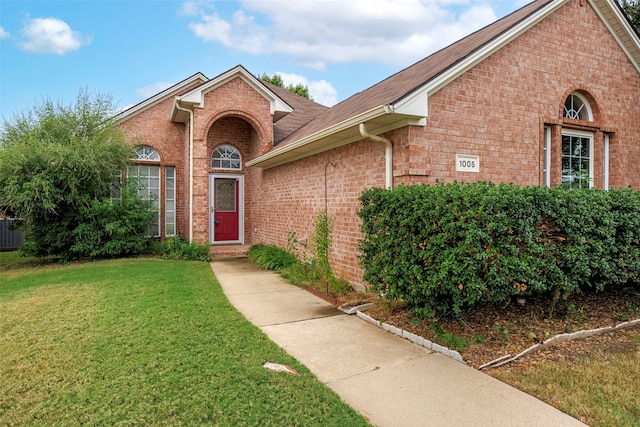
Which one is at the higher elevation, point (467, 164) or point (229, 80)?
point (229, 80)

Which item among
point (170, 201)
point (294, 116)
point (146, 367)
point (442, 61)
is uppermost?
point (294, 116)

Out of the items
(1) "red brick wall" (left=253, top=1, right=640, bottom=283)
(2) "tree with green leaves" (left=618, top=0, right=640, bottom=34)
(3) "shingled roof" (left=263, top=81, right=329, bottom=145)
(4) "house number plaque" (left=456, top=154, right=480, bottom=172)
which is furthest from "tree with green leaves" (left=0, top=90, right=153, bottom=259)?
(2) "tree with green leaves" (left=618, top=0, right=640, bottom=34)

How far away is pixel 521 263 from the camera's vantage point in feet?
13.0

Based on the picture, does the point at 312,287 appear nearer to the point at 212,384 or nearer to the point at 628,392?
the point at 212,384

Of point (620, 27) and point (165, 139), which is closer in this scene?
point (620, 27)

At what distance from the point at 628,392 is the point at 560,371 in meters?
0.53

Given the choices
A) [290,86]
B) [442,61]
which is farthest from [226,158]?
[290,86]

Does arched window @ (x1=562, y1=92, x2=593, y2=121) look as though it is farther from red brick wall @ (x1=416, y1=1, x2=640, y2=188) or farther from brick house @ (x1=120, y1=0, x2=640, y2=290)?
red brick wall @ (x1=416, y1=1, x2=640, y2=188)

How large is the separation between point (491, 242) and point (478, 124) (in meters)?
3.44

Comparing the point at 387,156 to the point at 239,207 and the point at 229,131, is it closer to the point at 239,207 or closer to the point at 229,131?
the point at 239,207

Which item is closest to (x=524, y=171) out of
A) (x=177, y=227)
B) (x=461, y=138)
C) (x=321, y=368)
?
(x=461, y=138)

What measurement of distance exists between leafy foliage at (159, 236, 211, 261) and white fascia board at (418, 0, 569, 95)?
800cm

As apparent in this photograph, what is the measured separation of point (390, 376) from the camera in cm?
361

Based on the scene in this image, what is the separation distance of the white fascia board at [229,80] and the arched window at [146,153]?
3.17 m
